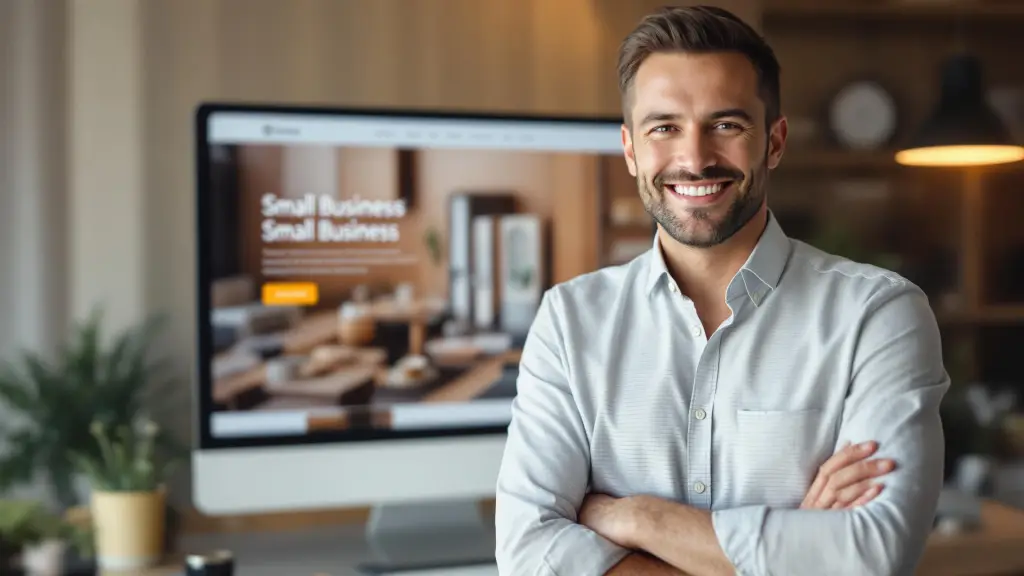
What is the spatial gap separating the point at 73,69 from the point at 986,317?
2.63 meters

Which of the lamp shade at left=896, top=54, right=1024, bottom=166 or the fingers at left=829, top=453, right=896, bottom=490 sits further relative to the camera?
the lamp shade at left=896, top=54, right=1024, bottom=166

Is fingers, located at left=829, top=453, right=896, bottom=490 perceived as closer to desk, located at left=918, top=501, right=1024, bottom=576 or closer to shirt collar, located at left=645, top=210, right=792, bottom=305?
shirt collar, located at left=645, top=210, right=792, bottom=305

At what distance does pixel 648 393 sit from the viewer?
4.47 feet

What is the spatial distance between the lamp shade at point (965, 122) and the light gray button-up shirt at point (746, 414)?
5.36 feet

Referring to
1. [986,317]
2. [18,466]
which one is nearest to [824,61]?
[986,317]

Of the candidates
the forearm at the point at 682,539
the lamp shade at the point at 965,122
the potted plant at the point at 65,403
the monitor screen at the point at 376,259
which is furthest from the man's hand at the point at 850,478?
the lamp shade at the point at 965,122

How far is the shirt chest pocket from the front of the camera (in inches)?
51.3

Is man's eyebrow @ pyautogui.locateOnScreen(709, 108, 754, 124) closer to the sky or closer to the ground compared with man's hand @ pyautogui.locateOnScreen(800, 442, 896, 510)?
closer to the sky

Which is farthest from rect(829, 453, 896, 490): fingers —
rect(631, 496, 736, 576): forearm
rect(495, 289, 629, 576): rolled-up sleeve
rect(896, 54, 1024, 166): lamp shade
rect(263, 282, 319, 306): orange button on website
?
rect(896, 54, 1024, 166): lamp shade

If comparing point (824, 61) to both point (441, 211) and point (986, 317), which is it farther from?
point (441, 211)

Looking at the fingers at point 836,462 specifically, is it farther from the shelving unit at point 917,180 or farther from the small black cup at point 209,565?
the shelving unit at point 917,180

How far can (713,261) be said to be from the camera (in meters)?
1.41

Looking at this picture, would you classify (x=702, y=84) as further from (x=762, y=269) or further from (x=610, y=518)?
(x=610, y=518)

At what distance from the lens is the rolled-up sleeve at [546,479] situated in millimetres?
1289
